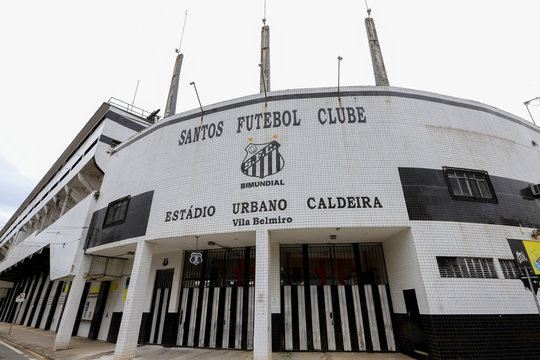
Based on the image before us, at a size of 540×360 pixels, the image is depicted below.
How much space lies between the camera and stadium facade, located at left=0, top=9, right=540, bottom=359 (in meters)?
8.43

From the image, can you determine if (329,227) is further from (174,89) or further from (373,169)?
(174,89)

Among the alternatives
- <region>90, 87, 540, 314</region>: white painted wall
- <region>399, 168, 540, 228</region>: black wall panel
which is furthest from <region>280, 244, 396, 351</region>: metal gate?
<region>399, 168, 540, 228</region>: black wall panel

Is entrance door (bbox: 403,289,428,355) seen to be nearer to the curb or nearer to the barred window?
the barred window

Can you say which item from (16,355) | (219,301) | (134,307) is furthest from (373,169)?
(16,355)

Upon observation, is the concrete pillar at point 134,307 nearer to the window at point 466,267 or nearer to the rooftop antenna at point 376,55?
the window at point 466,267

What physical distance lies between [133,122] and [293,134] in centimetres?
1532

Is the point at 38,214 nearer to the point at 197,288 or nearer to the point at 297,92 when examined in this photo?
the point at 197,288

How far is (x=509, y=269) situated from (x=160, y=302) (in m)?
14.8

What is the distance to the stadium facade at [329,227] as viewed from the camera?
843 cm

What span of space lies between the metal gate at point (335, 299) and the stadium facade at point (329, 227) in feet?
0.18

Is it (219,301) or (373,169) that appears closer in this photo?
(373,169)

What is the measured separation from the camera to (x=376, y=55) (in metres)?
13.9

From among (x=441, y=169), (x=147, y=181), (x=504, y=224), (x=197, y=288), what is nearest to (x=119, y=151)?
(x=147, y=181)

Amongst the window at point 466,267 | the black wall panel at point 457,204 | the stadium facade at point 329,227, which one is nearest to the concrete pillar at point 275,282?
the stadium facade at point 329,227
